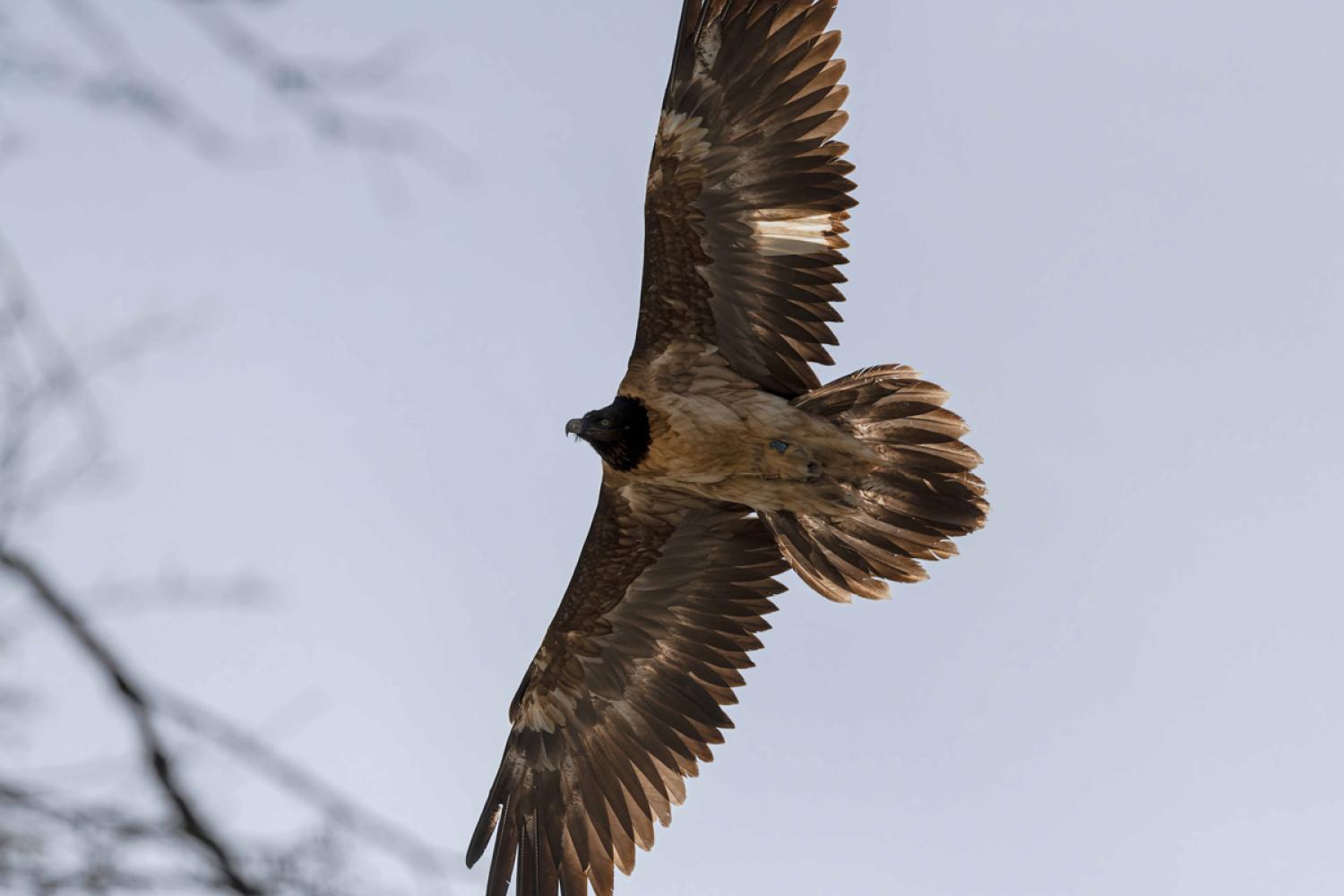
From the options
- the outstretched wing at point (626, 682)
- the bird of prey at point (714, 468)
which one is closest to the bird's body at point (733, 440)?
the bird of prey at point (714, 468)

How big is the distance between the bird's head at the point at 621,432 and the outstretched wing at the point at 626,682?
0.84 ft

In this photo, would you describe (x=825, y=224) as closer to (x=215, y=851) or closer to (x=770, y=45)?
(x=770, y=45)

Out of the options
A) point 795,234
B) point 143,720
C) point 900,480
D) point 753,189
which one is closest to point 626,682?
point 900,480

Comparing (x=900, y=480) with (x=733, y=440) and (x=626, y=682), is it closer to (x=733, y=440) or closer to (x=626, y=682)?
(x=733, y=440)

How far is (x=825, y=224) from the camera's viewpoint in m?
7.07

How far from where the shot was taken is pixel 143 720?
6.98 feet

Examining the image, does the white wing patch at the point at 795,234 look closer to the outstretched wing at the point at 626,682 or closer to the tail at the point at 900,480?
the tail at the point at 900,480

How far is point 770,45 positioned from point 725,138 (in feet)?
1.58

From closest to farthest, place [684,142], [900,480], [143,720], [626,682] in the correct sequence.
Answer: [143,720] < [684,142] < [900,480] < [626,682]

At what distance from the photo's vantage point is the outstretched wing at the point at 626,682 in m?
Answer: 7.66

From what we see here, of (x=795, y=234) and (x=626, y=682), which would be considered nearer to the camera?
(x=795, y=234)

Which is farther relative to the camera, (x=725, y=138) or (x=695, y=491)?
(x=695, y=491)

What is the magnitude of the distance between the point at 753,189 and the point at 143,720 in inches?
212

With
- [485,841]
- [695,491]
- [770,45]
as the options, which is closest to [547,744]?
[485,841]
